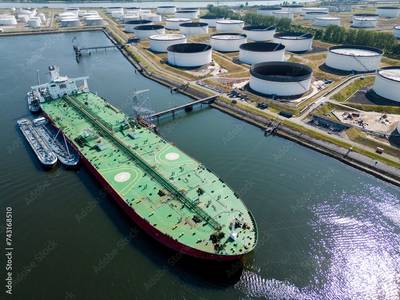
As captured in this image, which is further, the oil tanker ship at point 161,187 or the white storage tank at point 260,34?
the white storage tank at point 260,34

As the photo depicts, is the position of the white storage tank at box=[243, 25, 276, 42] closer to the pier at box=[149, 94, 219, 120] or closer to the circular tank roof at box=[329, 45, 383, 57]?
the circular tank roof at box=[329, 45, 383, 57]

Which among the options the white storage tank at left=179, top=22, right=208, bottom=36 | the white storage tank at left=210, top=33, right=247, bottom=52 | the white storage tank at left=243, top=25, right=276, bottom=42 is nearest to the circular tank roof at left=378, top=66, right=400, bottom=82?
the white storage tank at left=210, top=33, right=247, bottom=52

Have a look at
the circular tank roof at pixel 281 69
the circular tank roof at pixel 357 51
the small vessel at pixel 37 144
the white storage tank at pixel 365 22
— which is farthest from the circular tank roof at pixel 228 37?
the small vessel at pixel 37 144

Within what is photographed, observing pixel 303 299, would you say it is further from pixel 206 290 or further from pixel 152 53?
pixel 152 53

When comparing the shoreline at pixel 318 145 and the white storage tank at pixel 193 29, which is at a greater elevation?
the white storage tank at pixel 193 29

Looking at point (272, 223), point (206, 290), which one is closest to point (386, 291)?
point (272, 223)

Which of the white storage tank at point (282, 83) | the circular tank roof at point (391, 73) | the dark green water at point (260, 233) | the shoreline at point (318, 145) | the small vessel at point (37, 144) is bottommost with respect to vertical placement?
the dark green water at point (260, 233)

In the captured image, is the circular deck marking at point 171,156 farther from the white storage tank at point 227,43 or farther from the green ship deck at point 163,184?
the white storage tank at point 227,43

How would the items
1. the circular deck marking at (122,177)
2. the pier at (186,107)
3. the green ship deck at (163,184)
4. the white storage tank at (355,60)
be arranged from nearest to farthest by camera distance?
1. the green ship deck at (163,184)
2. the circular deck marking at (122,177)
3. the pier at (186,107)
4. the white storage tank at (355,60)
